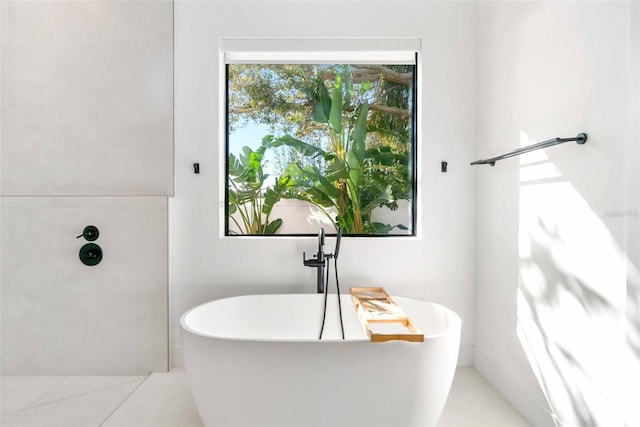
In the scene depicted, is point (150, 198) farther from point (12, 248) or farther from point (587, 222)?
point (587, 222)

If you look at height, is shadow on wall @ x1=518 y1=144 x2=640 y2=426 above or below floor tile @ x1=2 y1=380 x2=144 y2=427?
above

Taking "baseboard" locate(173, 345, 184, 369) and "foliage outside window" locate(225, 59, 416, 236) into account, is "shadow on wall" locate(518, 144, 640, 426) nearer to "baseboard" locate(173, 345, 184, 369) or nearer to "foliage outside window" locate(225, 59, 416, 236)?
"foliage outside window" locate(225, 59, 416, 236)

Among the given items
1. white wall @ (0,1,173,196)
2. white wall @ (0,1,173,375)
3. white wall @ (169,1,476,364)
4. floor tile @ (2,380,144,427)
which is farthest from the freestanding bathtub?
white wall @ (0,1,173,196)

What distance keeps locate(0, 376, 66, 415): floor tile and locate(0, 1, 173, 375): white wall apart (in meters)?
0.06

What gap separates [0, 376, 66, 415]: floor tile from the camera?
1879 millimetres

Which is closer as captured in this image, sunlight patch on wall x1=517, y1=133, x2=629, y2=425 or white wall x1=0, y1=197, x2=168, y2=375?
sunlight patch on wall x1=517, y1=133, x2=629, y2=425

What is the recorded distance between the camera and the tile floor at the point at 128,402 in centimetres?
171

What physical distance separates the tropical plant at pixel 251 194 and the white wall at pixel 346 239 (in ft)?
0.60

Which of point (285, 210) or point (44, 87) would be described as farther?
point (285, 210)

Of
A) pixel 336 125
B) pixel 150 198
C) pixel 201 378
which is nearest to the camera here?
pixel 201 378

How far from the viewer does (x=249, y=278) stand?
229 cm

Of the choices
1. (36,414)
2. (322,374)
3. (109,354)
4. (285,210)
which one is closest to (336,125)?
(285,210)

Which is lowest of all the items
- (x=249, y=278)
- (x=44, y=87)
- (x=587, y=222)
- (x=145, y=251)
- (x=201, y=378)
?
(x=201, y=378)

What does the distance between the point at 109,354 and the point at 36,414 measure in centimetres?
46
